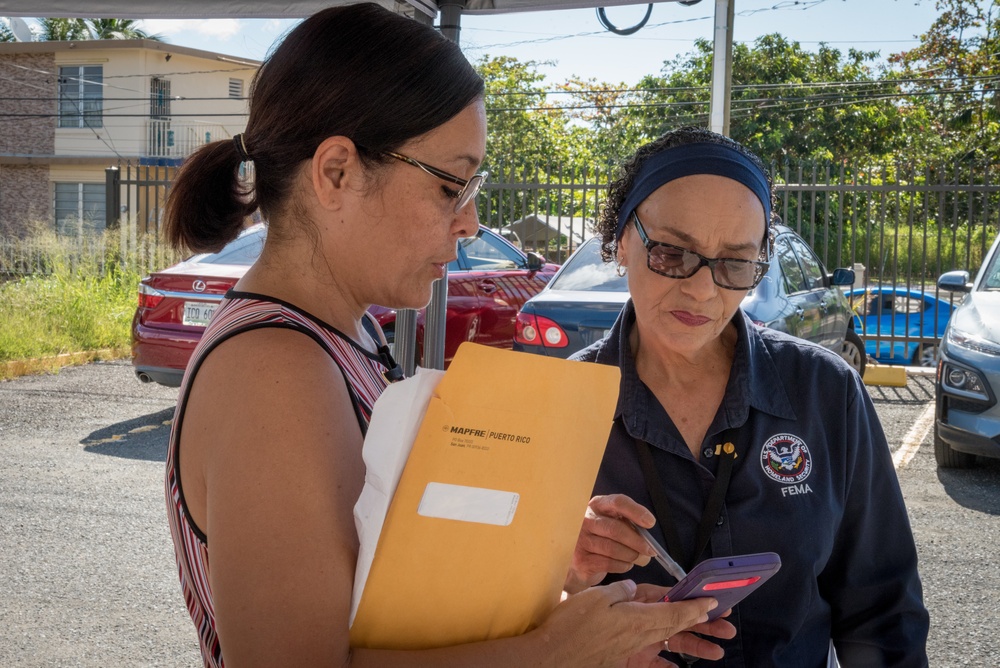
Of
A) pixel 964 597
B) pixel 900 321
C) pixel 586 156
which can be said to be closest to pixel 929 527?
pixel 964 597

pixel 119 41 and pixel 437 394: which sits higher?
pixel 119 41

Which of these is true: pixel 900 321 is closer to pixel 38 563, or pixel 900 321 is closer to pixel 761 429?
pixel 38 563

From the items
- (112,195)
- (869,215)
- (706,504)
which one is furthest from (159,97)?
(706,504)

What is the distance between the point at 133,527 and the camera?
18.9 ft

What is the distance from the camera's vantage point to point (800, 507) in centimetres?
194

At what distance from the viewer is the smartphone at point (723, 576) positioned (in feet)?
4.58

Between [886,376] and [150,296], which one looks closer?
[150,296]

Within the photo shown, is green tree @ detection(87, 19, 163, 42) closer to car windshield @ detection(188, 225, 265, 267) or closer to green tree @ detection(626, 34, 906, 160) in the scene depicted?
green tree @ detection(626, 34, 906, 160)

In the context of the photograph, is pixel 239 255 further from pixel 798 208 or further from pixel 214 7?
pixel 798 208

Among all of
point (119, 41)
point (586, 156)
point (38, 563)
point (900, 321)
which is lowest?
point (38, 563)

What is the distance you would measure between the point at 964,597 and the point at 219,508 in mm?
4732

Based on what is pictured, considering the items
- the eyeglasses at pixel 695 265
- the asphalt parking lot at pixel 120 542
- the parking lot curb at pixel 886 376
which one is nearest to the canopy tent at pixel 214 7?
the eyeglasses at pixel 695 265

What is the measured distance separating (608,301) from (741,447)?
16.1 ft

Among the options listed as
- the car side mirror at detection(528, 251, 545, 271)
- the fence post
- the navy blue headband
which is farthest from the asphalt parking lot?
the fence post
